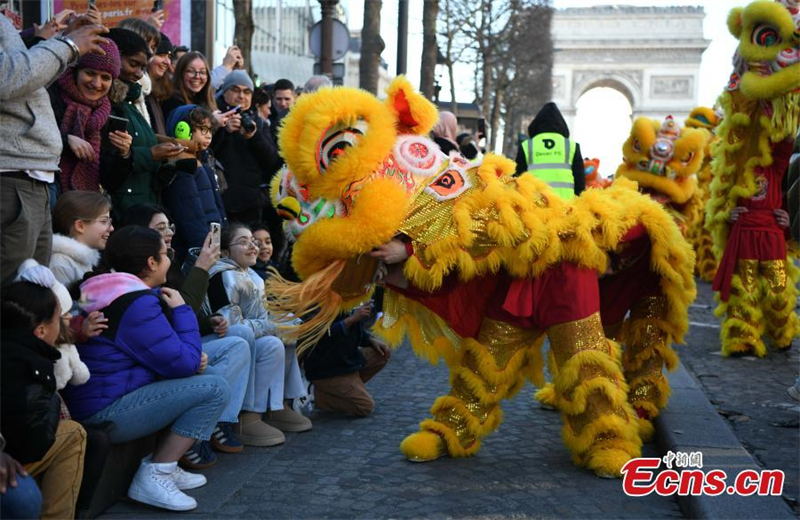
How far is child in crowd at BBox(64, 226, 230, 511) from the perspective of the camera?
378 cm

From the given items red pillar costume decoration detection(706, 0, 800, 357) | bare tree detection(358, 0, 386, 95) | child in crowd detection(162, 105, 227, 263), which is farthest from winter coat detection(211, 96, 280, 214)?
bare tree detection(358, 0, 386, 95)

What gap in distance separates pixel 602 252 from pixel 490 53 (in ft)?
89.8

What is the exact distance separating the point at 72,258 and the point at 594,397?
2498 millimetres

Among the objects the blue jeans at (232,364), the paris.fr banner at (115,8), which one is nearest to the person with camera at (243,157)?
the paris.fr banner at (115,8)

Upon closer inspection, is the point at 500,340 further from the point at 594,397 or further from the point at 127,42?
the point at 127,42

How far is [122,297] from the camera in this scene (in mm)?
3832

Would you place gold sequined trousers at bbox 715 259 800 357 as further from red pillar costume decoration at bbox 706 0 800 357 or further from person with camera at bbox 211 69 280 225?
person with camera at bbox 211 69 280 225

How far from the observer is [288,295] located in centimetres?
424

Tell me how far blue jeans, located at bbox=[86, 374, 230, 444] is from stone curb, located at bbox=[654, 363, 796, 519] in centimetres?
212

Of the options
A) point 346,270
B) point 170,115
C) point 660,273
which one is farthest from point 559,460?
point 170,115

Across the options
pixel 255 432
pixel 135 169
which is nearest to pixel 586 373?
pixel 255 432

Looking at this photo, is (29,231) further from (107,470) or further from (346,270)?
(346,270)

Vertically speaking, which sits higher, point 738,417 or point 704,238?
point 704,238

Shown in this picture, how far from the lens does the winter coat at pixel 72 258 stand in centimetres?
407
